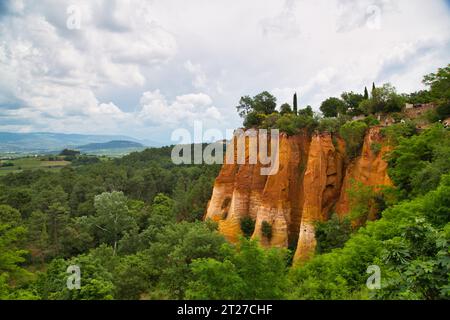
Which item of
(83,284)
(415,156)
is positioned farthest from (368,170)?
(83,284)

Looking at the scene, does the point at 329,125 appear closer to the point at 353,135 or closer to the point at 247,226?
the point at 353,135

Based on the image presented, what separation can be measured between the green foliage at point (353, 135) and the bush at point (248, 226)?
9.68 meters

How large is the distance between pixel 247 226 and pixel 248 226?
0.28ft

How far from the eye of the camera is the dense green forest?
8.93m

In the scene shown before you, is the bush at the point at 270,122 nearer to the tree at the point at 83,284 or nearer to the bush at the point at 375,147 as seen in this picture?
the bush at the point at 375,147

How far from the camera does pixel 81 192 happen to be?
63562 mm

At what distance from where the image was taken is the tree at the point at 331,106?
38875 millimetres

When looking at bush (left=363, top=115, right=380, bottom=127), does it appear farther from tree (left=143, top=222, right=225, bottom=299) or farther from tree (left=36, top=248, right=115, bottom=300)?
tree (left=36, top=248, right=115, bottom=300)

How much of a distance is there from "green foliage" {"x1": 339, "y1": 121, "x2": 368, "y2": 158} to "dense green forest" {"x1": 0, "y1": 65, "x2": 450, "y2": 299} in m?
0.08

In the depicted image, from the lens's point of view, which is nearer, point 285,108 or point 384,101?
point 384,101

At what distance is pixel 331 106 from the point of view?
39.4m

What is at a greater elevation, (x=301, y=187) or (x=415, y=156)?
(x=415, y=156)

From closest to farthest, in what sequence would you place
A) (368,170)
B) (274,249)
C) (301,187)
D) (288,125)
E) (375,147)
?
(274,249), (375,147), (368,170), (301,187), (288,125)
